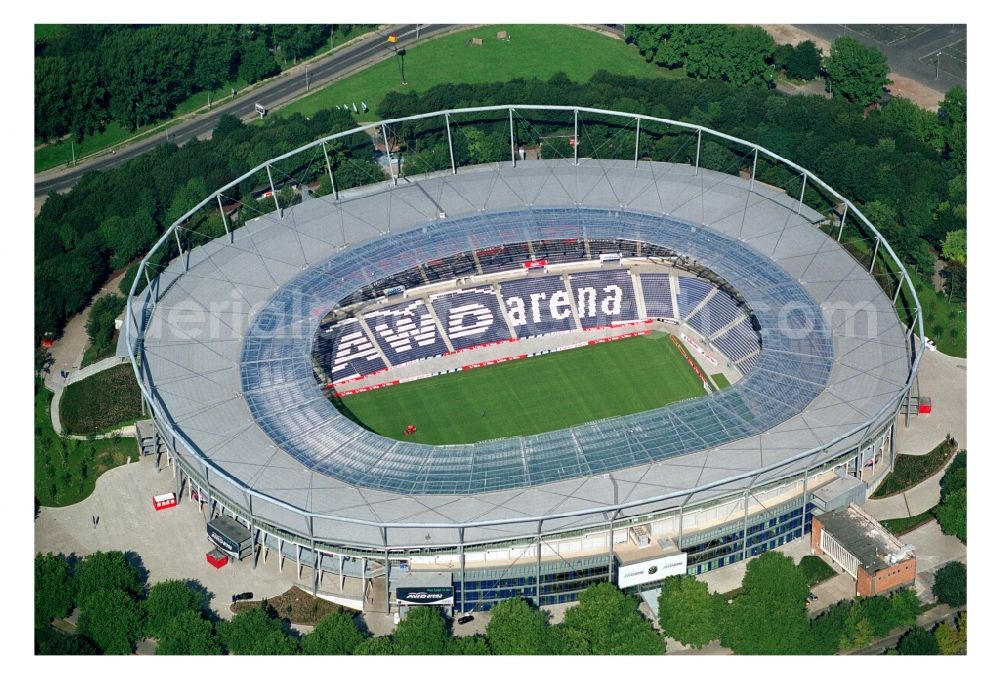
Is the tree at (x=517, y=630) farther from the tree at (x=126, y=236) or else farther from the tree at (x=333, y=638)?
the tree at (x=126, y=236)

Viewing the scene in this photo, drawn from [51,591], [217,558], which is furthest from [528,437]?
[51,591]

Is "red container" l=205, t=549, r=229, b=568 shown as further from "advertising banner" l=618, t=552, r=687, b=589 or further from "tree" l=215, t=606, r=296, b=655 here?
"advertising banner" l=618, t=552, r=687, b=589

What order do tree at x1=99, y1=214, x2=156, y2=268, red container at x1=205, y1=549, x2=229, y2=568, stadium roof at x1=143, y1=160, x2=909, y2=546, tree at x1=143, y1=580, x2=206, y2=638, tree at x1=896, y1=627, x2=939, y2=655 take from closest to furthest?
tree at x1=896, y1=627, x2=939, y2=655 → tree at x1=143, y1=580, x2=206, y2=638 → stadium roof at x1=143, y1=160, x2=909, y2=546 → red container at x1=205, y1=549, x2=229, y2=568 → tree at x1=99, y1=214, x2=156, y2=268

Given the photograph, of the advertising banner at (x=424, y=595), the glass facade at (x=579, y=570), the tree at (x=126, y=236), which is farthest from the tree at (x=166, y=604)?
the tree at (x=126, y=236)

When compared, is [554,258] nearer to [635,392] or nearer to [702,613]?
[635,392]

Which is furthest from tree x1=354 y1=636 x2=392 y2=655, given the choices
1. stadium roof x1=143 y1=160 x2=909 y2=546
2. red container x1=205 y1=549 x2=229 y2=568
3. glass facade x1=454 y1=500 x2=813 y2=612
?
red container x1=205 y1=549 x2=229 y2=568

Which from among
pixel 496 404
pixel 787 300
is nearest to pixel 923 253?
pixel 787 300

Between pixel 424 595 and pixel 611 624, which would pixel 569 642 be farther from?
pixel 424 595
